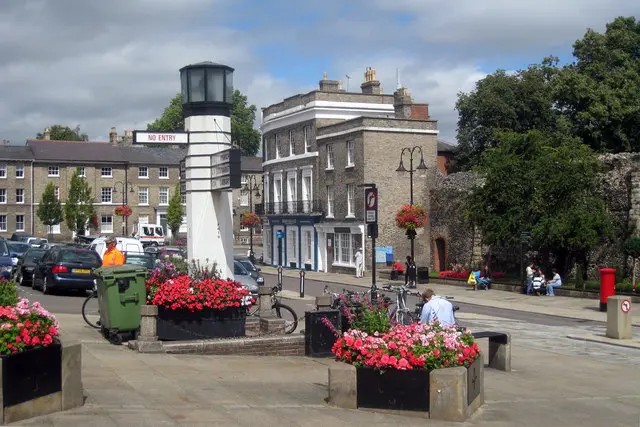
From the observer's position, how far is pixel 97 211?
8244 centimetres

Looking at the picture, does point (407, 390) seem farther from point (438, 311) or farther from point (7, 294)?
point (7, 294)

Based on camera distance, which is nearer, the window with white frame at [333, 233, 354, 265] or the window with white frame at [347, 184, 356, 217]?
the window with white frame at [347, 184, 356, 217]

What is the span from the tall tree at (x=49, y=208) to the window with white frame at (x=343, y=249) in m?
33.7

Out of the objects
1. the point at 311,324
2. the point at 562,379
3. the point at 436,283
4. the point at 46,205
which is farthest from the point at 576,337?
the point at 46,205

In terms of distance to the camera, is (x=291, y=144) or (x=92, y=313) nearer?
(x=92, y=313)

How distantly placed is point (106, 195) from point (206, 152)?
227ft

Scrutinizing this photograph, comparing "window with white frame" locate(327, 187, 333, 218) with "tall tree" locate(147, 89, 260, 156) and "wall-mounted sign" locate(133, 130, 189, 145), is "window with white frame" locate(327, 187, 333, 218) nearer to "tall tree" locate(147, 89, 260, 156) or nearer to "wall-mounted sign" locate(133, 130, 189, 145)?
"wall-mounted sign" locate(133, 130, 189, 145)

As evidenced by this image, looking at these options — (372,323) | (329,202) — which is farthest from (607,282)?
(329,202)

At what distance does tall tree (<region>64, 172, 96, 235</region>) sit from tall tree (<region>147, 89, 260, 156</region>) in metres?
25.4

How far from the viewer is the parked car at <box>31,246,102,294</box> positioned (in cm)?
2580

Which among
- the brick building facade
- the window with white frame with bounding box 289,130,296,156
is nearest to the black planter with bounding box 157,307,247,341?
the brick building facade

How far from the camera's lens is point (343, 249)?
51938mm

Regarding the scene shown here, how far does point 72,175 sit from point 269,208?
2780 centimetres

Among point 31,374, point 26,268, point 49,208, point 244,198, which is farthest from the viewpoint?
point 244,198
